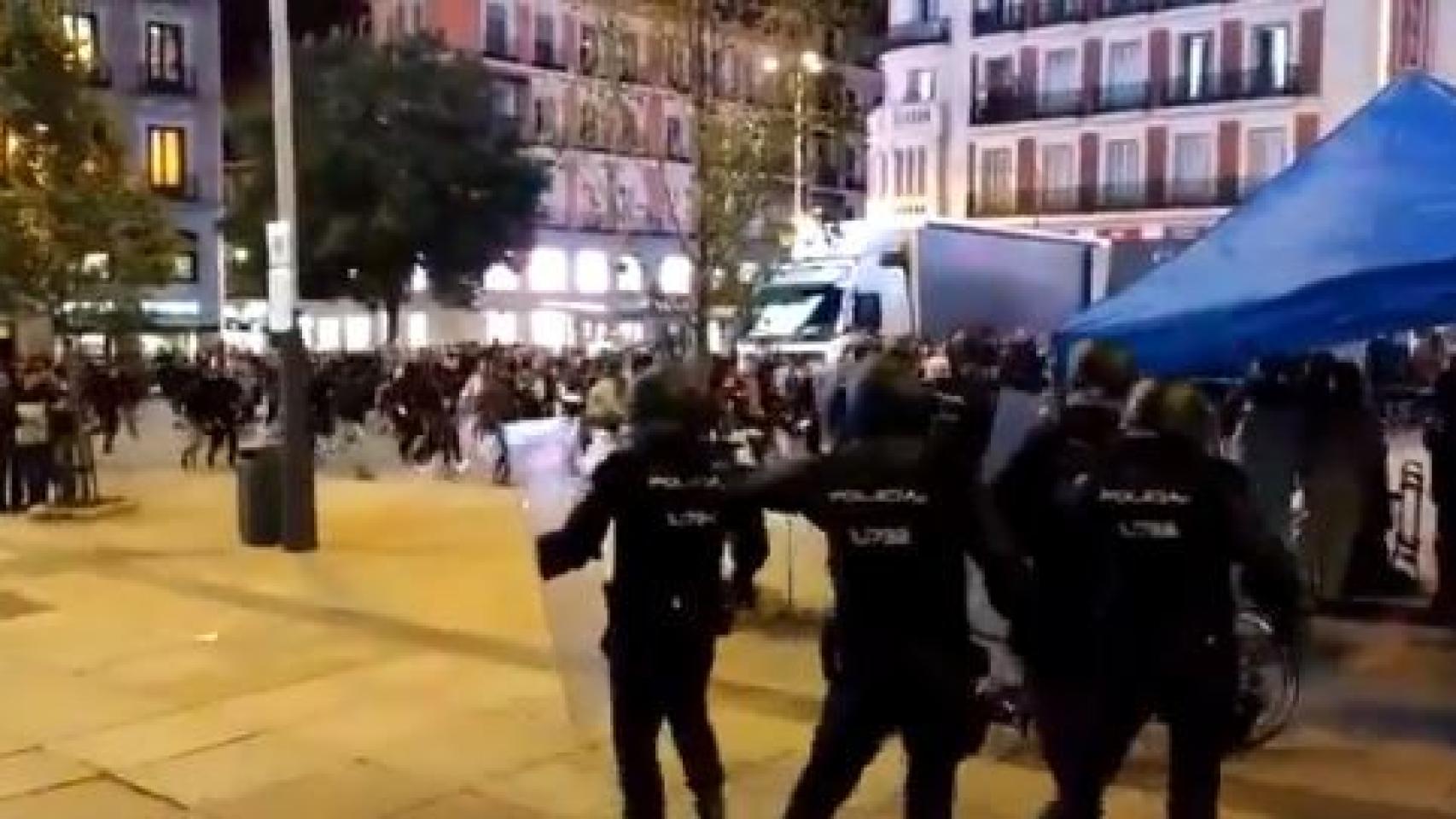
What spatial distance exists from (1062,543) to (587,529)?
1546 millimetres

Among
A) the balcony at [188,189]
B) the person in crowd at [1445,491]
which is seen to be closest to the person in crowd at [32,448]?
the person in crowd at [1445,491]

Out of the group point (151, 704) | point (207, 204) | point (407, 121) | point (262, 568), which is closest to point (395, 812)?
point (151, 704)

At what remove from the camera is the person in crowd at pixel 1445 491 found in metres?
9.38

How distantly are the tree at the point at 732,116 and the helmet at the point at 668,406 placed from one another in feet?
19.8

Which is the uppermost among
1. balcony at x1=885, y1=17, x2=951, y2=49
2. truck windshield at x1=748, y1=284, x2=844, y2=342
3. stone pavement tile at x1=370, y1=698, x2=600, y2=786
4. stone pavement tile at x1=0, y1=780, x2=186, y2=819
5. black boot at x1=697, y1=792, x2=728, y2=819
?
balcony at x1=885, y1=17, x2=951, y2=49

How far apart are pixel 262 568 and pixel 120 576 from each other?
0.98m

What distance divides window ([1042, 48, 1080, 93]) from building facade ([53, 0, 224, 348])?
2440cm

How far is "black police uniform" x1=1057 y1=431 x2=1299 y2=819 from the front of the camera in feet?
15.1

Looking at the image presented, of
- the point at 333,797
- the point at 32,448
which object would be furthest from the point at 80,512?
the point at 333,797

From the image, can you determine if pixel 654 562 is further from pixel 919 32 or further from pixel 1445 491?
pixel 919 32

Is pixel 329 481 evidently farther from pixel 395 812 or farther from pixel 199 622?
pixel 395 812

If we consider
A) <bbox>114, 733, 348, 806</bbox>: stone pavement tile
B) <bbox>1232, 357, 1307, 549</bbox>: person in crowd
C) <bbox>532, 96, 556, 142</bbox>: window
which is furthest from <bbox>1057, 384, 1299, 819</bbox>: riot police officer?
<bbox>532, 96, 556, 142</bbox>: window

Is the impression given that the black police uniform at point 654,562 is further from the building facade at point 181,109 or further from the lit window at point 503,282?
the lit window at point 503,282

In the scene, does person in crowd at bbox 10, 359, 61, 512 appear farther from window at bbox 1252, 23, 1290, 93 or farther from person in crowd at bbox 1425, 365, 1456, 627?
window at bbox 1252, 23, 1290, 93
